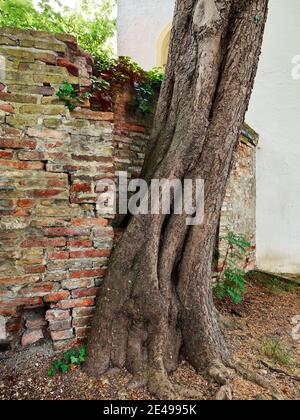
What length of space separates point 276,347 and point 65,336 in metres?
2.09

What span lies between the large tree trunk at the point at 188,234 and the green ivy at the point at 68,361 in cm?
10

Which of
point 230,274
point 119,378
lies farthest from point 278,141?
point 119,378


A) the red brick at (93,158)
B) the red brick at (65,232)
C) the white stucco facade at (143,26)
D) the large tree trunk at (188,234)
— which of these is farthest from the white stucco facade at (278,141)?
the red brick at (65,232)

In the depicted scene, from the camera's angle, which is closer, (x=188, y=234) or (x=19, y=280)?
(x=19, y=280)

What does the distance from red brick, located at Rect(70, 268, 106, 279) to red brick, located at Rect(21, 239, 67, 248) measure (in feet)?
0.88

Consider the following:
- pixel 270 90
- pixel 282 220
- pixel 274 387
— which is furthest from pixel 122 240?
pixel 270 90

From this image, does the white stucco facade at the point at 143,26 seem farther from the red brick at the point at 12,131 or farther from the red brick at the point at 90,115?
the red brick at the point at 12,131

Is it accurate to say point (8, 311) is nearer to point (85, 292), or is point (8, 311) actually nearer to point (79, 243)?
point (85, 292)

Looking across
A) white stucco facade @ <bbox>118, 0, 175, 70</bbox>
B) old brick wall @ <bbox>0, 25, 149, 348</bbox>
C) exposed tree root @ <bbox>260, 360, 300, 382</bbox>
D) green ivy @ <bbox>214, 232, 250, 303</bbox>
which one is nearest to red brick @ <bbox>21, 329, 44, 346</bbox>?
old brick wall @ <bbox>0, 25, 149, 348</bbox>

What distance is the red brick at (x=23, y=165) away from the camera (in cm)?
214

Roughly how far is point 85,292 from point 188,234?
1.04 metres

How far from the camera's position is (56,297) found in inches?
90.3

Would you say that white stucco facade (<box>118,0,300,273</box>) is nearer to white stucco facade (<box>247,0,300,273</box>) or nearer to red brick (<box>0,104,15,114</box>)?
white stucco facade (<box>247,0,300,273</box>)
